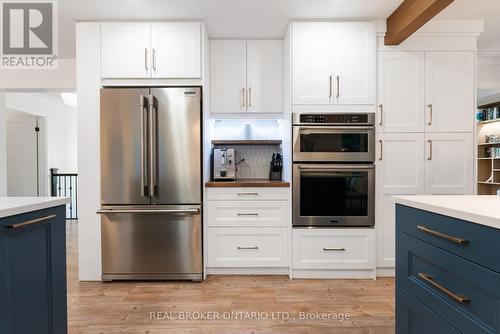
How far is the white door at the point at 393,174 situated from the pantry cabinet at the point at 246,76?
1171 millimetres

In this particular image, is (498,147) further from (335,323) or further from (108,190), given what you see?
(108,190)

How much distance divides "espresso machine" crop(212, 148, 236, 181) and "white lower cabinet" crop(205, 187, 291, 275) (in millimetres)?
288

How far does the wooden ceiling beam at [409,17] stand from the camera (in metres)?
2.14

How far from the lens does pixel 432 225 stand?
3.80 ft

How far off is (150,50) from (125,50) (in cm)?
23

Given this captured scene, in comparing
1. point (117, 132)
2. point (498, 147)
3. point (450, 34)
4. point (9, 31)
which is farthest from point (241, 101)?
point (498, 147)

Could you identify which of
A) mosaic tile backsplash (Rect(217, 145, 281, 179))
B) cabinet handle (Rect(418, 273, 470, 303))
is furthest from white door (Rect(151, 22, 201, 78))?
cabinet handle (Rect(418, 273, 470, 303))

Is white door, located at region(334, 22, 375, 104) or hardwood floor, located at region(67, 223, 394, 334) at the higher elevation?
white door, located at region(334, 22, 375, 104)

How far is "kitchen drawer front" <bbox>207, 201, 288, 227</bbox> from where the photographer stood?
2.76 meters

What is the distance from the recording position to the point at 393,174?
273 cm

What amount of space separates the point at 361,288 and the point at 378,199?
0.82m

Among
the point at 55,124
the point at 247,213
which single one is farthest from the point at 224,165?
the point at 55,124

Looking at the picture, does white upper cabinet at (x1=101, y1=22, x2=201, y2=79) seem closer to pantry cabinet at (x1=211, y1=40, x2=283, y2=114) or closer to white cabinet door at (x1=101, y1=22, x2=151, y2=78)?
white cabinet door at (x1=101, y1=22, x2=151, y2=78)

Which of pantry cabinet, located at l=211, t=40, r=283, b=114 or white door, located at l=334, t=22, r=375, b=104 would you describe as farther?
pantry cabinet, located at l=211, t=40, r=283, b=114
